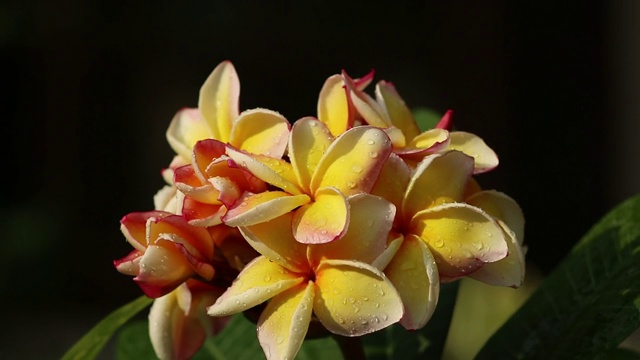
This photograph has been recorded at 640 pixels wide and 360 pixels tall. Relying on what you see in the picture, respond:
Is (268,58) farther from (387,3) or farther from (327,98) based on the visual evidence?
(327,98)

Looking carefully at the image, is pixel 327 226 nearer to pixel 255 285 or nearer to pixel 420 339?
pixel 255 285

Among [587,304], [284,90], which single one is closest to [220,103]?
[587,304]

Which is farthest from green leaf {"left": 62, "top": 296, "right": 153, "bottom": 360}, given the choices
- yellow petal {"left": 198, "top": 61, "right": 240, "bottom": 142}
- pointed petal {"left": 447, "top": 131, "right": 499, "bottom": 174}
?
pointed petal {"left": 447, "top": 131, "right": 499, "bottom": 174}

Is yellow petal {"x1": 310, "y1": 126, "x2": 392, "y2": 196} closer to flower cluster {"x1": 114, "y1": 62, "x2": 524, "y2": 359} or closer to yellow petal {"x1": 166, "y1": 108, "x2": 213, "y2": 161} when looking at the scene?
flower cluster {"x1": 114, "y1": 62, "x2": 524, "y2": 359}

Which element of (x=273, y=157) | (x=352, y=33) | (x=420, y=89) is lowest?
(x=420, y=89)

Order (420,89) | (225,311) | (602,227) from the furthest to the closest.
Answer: (420,89)
(602,227)
(225,311)

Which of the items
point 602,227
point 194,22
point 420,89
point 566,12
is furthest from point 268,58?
point 602,227
